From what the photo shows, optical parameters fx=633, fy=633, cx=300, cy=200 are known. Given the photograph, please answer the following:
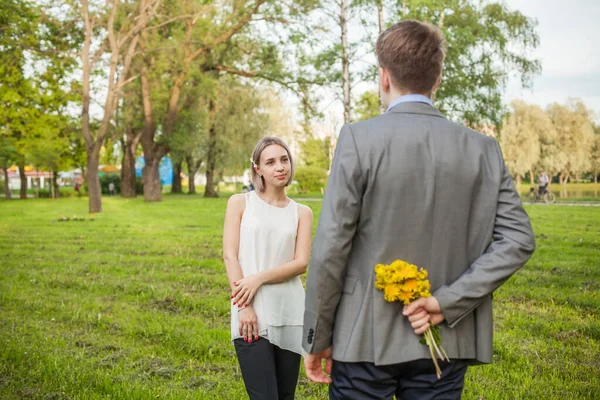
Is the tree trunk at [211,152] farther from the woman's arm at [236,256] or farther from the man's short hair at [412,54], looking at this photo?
the man's short hair at [412,54]

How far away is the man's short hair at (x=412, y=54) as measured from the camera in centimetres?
236

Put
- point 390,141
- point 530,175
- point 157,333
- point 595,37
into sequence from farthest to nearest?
point 530,175, point 595,37, point 157,333, point 390,141

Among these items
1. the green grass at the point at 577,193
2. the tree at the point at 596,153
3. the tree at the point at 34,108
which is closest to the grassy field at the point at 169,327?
the green grass at the point at 577,193

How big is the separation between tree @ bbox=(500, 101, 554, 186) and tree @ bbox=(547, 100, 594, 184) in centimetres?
92

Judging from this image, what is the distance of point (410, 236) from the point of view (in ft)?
7.70

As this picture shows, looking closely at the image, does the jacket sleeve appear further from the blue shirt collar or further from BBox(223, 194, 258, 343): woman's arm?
BBox(223, 194, 258, 343): woman's arm

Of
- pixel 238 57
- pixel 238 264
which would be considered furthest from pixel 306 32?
pixel 238 264

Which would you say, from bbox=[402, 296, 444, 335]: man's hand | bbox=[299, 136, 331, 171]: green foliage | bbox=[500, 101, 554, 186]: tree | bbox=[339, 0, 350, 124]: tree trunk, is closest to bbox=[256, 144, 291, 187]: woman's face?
bbox=[402, 296, 444, 335]: man's hand

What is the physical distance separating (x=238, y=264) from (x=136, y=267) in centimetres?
811

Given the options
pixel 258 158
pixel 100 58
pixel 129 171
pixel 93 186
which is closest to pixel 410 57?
pixel 258 158

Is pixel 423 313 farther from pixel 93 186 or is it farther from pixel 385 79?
pixel 93 186

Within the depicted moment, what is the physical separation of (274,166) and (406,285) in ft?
4.72

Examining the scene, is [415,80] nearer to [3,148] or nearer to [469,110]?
[469,110]

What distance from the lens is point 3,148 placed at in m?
42.1
